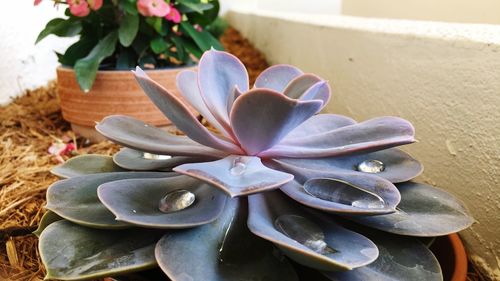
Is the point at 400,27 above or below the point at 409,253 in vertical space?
above

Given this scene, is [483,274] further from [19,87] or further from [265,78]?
[19,87]

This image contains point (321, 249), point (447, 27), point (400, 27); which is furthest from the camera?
point (400, 27)

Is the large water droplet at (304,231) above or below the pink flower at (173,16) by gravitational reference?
below

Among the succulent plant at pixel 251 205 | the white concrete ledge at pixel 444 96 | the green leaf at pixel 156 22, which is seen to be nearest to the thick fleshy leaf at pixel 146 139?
the succulent plant at pixel 251 205

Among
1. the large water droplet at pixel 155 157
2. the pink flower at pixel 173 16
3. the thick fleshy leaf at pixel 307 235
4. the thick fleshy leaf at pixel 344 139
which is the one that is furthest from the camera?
the pink flower at pixel 173 16

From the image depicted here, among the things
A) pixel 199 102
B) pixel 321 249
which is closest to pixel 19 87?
pixel 199 102

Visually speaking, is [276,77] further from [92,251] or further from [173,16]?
[173,16]

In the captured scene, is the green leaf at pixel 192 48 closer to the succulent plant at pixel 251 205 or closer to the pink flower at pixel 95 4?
the pink flower at pixel 95 4

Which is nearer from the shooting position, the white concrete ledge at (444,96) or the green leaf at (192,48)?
the white concrete ledge at (444,96)
